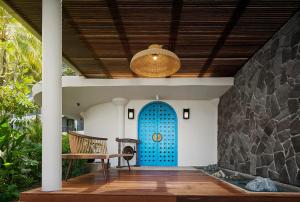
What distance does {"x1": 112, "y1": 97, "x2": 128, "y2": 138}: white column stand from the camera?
11016 mm

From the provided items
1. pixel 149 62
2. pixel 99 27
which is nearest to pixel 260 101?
pixel 149 62

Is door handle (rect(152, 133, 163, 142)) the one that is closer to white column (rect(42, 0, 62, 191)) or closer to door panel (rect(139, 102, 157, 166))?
door panel (rect(139, 102, 157, 166))

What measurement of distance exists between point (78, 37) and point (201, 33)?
2.25 m

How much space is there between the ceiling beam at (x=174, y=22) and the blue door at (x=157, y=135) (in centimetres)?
477

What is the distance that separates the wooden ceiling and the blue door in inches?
148

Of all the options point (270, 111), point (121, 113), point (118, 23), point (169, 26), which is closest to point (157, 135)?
point (121, 113)

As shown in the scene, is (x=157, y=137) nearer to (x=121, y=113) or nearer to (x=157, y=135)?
(x=157, y=135)

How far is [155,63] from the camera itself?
5934mm

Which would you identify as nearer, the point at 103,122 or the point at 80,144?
the point at 80,144

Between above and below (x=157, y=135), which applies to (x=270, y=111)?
above

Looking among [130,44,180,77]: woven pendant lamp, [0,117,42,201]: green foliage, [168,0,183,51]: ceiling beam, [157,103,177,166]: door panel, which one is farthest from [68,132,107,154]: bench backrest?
[157,103,177,166]: door panel

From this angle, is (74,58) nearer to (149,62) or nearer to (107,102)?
(149,62)

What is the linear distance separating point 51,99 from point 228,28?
3224 millimetres

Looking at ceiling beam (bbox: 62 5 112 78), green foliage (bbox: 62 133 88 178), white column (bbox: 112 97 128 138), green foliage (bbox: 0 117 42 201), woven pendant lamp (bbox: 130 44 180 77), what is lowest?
green foliage (bbox: 62 133 88 178)
